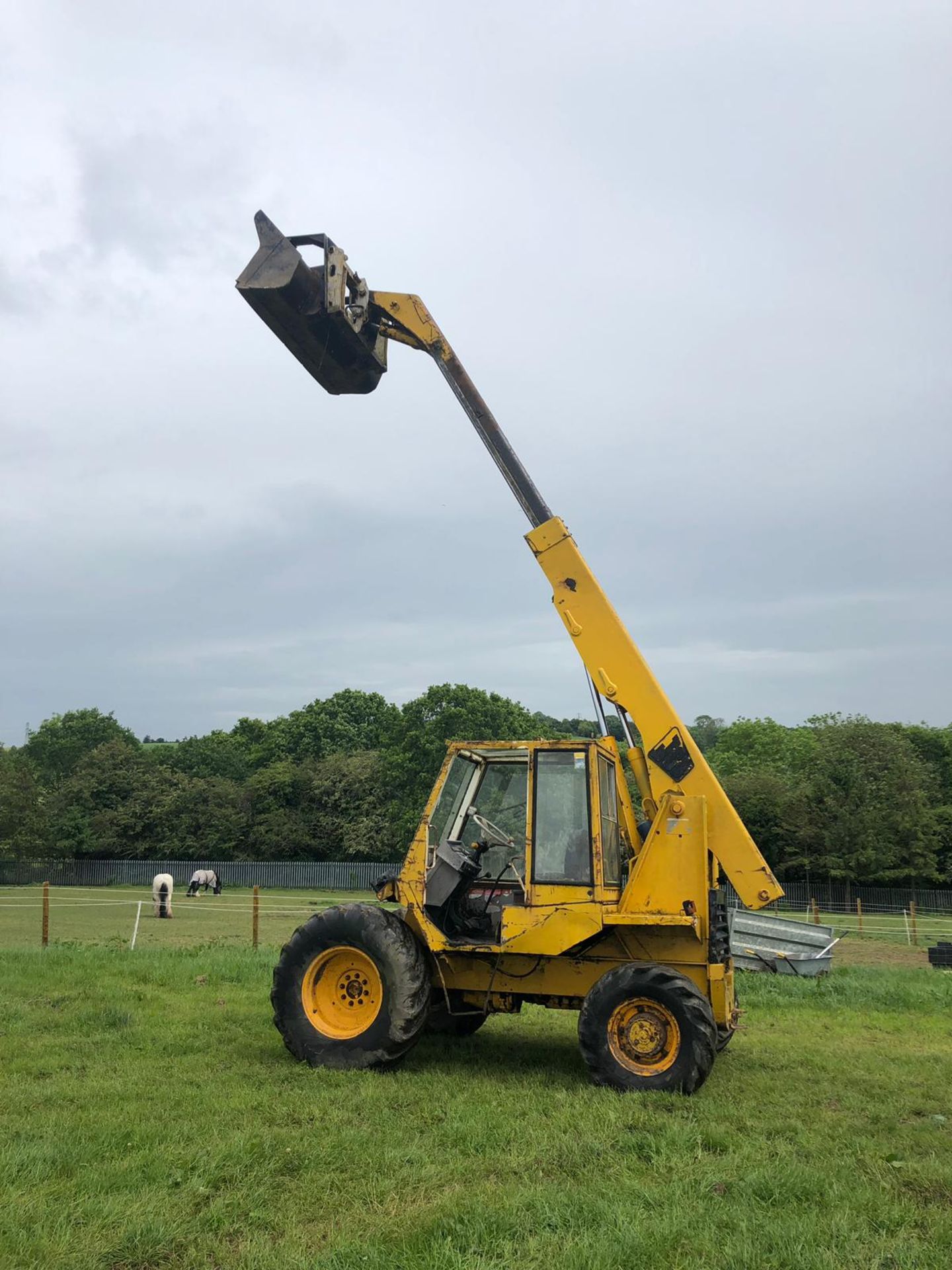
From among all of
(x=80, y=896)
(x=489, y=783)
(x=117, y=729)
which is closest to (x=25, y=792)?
(x=80, y=896)

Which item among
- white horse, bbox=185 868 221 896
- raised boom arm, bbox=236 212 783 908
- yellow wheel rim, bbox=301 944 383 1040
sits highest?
raised boom arm, bbox=236 212 783 908

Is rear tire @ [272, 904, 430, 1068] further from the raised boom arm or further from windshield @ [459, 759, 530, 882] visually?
the raised boom arm

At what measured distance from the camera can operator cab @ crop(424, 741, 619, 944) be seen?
7.41m

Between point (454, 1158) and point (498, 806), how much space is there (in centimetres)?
320

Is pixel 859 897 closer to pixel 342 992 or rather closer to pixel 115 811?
pixel 342 992

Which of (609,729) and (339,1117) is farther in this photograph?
(609,729)

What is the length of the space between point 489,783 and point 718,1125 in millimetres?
3184

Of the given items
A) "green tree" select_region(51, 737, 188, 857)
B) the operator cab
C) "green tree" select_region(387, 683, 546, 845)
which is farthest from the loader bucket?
"green tree" select_region(51, 737, 188, 857)

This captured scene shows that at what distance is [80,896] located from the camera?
3697 cm

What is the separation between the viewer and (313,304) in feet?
26.5

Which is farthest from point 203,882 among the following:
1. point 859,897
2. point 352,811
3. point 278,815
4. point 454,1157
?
point 454,1157

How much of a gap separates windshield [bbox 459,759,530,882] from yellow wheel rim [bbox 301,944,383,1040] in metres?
1.25

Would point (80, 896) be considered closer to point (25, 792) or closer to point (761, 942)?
point (25, 792)

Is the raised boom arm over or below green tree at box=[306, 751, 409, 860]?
over
